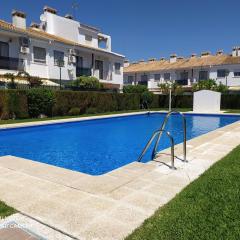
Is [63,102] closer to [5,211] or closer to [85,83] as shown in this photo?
[85,83]

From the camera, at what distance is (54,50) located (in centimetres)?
3281

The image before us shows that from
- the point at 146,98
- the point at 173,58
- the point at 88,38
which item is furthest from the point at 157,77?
the point at 146,98

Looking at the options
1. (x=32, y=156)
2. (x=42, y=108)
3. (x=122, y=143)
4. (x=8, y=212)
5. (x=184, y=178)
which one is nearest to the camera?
(x=8, y=212)

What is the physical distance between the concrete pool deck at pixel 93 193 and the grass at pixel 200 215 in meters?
0.23

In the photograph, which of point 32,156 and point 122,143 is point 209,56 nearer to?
point 122,143

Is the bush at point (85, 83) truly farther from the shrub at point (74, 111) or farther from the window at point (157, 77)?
the window at point (157, 77)

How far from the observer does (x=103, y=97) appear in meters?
31.3

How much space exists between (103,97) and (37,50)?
9166 millimetres

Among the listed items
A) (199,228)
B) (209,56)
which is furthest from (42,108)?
(209,56)

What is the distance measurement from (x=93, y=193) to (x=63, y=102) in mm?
21227

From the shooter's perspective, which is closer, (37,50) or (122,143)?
(122,143)

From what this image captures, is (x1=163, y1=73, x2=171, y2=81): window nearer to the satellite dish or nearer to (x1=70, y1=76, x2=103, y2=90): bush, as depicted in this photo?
the satellite dish

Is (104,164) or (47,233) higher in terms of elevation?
(47,233)

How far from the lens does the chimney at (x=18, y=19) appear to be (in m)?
33.1
